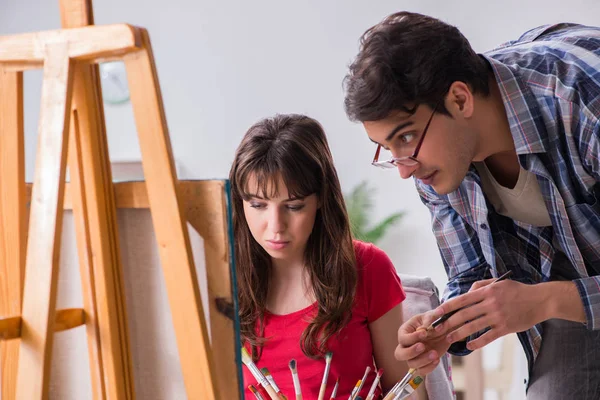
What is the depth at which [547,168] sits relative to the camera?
1.41 metres

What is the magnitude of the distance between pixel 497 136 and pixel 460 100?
121 mm

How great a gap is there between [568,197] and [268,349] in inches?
27.7

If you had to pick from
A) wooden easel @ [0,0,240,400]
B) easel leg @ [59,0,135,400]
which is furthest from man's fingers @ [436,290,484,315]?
easel leg @ [59,0,135,400]

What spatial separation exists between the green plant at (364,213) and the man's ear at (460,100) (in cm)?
256

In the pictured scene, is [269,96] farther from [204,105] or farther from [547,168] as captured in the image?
[547,168]

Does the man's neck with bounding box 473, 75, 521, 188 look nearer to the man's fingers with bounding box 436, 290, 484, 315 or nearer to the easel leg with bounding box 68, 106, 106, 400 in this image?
the man's fingers with bounding box 436, 290, 484, 315

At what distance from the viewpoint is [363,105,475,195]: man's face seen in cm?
134

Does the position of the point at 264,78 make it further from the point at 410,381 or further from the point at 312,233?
the point at 410,381

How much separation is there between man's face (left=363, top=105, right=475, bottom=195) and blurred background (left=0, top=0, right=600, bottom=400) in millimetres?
2460

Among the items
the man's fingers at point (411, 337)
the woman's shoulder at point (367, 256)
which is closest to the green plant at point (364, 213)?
the woman's shoulder at point (367, 256)

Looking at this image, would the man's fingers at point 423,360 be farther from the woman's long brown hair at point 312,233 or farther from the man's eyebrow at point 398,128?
the man's eyebrow at point 398,128

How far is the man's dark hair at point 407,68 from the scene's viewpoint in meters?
1.33

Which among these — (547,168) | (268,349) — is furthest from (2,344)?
(547,168)

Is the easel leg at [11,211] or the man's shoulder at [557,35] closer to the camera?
the easel leg at [11,211]
